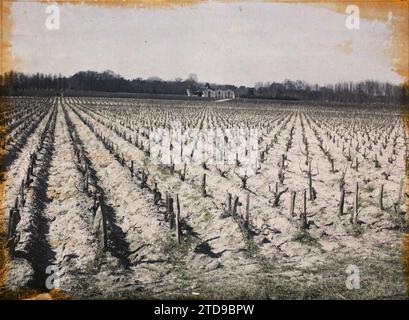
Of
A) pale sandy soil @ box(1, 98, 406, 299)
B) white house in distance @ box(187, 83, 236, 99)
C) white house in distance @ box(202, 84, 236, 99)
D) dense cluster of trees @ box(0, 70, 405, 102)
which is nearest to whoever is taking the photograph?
pale sandy soil @ box(1, 98, 406, 299)

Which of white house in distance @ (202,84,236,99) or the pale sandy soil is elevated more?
white house in distance @ (202,84,236,99)

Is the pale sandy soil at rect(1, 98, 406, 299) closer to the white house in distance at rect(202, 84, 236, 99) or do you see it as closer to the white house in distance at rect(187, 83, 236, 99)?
the white house in distance at rect(187, 83, 236, 99)

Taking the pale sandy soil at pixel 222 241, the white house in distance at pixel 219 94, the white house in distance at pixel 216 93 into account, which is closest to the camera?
the pale sandy soil at pixel 222 241

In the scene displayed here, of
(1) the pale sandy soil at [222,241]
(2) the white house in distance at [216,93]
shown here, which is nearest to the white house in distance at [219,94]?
(2) the white house in distance at [216,93]

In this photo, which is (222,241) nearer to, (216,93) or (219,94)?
(219,94)

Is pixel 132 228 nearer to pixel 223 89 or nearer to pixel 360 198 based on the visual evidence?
pixel 360 198

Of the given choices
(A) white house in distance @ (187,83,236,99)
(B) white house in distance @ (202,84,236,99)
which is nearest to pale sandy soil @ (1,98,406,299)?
(A) white house in distance @ (187,83,236,99)

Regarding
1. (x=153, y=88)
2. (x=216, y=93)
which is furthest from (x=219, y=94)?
(x=153, y=88)

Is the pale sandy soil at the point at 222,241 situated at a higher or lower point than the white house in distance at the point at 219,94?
lower

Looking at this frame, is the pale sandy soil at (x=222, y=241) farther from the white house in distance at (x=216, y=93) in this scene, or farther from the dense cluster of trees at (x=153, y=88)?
the white house in distance at (x=216, y=93)

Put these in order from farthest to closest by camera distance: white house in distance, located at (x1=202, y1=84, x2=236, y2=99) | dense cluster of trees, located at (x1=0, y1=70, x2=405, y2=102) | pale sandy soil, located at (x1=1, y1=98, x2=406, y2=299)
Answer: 1. white house in distance, located at (x1=202, y1=84, x2=236, y2=99)
2. dense cluster of trees, located at (x1=0, y1=70, x2=405, y2=102)
3. pale sandy soil, located at (x1=1, y1=98, x2=406, y2=299)

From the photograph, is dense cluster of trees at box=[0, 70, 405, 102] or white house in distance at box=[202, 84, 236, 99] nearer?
dense cluster of trees at box=[0, 70, 405, 102]
